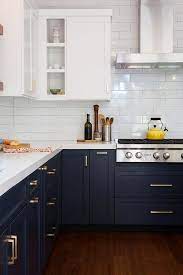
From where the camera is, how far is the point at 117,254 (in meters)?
3.49

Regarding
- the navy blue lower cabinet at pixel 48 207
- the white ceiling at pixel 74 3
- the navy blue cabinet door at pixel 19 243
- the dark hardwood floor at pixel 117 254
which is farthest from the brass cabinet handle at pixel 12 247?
the white ceiling at pixel 74 3

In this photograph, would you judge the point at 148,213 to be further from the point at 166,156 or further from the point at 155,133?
the point at 155,133

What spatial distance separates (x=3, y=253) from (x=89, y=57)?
3.09m

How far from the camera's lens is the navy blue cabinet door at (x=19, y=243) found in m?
1.81

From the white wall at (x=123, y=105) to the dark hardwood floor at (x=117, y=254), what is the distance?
1271mm

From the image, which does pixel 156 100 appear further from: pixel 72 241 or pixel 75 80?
pixel 72 241

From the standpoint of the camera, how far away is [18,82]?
11.8ft

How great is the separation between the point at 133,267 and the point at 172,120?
2095 mm

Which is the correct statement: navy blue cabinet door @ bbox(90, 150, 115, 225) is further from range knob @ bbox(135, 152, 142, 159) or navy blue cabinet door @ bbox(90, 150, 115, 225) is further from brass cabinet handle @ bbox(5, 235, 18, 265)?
brass cabinet handle @ bbox(5, 235, 18, 265)

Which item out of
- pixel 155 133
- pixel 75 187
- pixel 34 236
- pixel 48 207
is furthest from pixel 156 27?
pixel 34 236

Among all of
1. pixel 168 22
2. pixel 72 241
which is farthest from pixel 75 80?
pixel 72 241

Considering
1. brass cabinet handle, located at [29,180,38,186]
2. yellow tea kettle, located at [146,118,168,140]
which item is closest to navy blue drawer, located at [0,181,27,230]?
brass cabinet handle, located at [29,180,38,186]

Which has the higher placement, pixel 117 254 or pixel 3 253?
pixel 3 253

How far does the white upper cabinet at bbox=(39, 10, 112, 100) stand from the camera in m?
4.39
